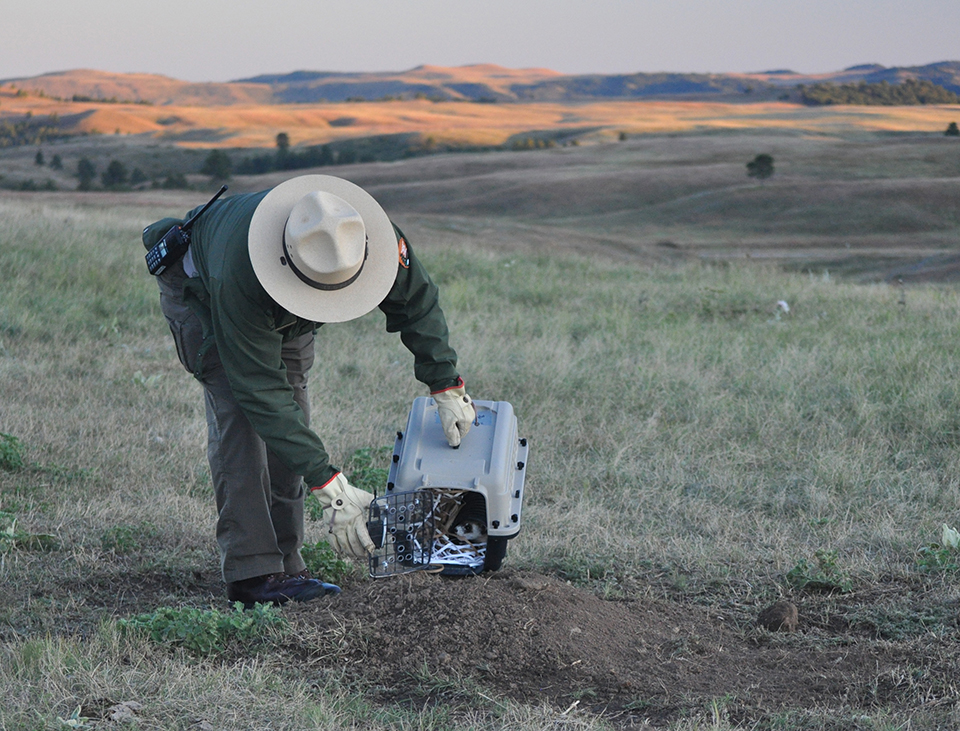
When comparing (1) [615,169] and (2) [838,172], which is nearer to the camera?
(2) [838,172]

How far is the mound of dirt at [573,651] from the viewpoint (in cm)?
289

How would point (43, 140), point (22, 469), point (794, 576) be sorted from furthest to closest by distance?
point (43, 140) < point (22, 469) < point (794, 576)

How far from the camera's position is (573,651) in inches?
121

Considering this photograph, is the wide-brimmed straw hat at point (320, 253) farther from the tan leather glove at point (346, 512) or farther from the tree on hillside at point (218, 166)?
the tree on hillside at point (218, 166)

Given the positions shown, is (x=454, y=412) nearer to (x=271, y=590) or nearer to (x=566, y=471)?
(x=271, y=590)

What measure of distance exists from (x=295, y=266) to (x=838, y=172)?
43.1 metres

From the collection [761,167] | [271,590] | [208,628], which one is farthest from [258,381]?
[761,167]

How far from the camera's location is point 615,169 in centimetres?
4806

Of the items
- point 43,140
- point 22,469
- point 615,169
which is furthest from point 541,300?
point 43,140

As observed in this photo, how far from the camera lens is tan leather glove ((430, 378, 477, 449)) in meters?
3.40

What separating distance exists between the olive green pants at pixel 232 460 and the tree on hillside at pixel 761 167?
128 feet

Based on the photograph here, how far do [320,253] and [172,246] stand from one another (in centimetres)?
85

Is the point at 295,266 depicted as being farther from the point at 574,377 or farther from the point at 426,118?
the point at 426,118

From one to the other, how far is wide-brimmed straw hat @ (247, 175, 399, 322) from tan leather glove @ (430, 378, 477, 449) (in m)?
0.53
